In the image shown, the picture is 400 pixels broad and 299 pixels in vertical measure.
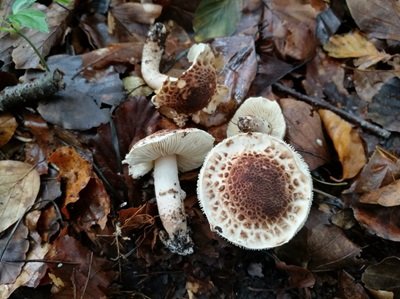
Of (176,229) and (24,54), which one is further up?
(24,54)

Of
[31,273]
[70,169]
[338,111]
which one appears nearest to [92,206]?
[70,169]

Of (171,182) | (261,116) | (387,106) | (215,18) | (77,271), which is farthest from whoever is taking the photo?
(215,18)

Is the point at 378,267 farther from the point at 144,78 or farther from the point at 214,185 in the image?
the point at 144,78

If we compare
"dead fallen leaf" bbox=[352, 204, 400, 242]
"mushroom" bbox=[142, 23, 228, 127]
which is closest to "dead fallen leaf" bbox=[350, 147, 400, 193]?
"dead fallen leaf" bbox=[352, 204, 400, 242]

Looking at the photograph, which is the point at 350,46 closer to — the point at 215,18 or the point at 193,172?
the point at 215,18

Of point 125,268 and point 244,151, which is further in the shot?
point 125,268

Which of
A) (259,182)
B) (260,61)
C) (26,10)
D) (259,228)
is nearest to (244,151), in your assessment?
(259,182)

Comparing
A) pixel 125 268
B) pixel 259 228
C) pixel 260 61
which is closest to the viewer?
pixel 259 228
